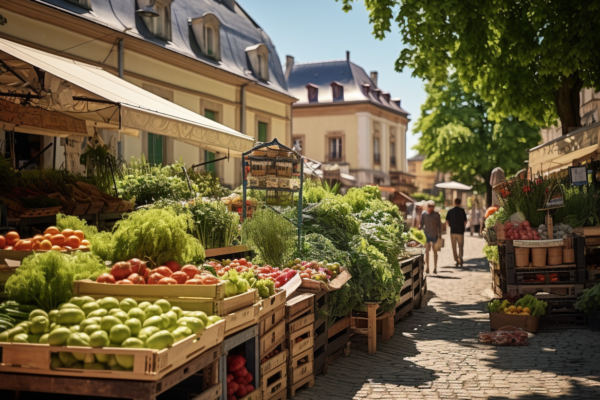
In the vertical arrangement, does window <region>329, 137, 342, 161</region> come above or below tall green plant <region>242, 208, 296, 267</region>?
above

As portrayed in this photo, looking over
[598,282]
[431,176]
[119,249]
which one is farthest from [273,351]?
[431,176]

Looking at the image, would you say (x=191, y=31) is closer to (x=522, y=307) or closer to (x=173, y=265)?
(x=522, y=307)

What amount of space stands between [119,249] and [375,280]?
12.3ft

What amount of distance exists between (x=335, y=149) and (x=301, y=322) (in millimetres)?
39882

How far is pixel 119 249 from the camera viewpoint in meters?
5.38

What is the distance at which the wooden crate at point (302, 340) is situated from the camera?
20.3 feet

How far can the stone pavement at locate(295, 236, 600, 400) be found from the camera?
6297mm

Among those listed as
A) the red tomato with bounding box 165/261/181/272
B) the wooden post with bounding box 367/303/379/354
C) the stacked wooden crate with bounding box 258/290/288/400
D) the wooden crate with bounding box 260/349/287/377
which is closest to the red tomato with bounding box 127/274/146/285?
the red tomato with bounding box 165/261/181/272

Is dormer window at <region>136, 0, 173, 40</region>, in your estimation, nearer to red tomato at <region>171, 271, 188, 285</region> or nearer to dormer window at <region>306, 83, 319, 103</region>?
red tomato at <region>171, 271, 188, 285</region>

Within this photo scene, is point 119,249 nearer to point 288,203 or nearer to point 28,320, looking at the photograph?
point 28,320

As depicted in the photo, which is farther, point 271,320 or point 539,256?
point 539,256

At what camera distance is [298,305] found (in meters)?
6.34

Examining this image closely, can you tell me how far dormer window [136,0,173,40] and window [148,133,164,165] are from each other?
3131mm

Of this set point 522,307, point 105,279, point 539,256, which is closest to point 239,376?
point 105,279
